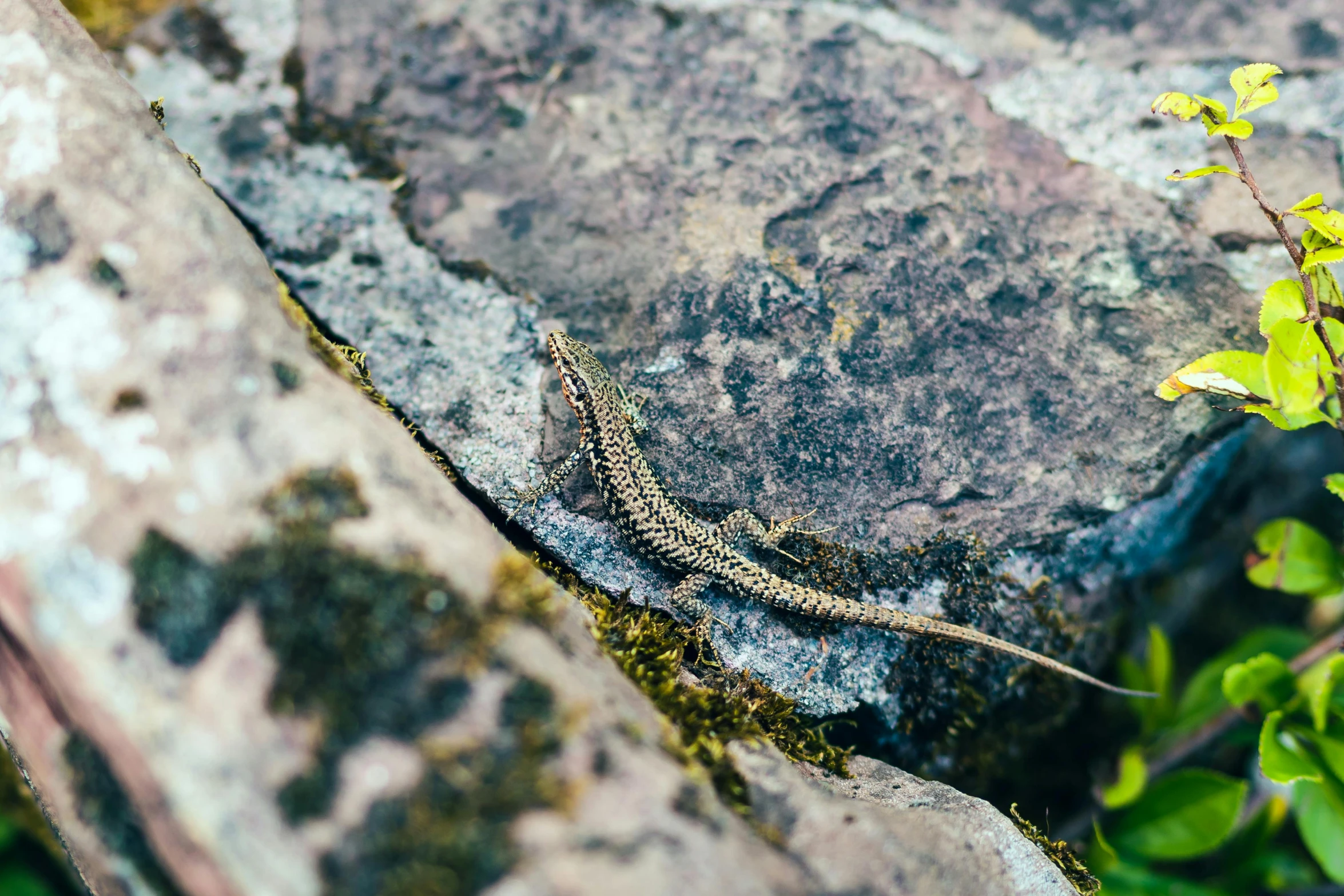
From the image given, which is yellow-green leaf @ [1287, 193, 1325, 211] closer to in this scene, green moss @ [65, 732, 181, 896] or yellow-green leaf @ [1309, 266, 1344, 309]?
yellow-green leaf @ [1309, 266, 1344, 309]

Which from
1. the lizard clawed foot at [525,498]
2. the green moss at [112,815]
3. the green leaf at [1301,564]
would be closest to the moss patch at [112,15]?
the lizard clawed foot at [525,498]

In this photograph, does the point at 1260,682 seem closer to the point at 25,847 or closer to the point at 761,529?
the point at 761,529

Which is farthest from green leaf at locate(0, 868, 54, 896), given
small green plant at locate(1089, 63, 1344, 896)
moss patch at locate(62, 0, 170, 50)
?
small green plant at locate(1089, 63, 1344, 896)

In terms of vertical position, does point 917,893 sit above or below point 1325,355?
below

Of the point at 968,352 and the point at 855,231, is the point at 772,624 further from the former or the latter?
the point at 855,231

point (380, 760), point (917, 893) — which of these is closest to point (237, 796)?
point (380, 760)

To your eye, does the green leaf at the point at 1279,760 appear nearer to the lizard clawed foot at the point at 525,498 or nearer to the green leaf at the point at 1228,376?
the green leaf at the point at 1228,376

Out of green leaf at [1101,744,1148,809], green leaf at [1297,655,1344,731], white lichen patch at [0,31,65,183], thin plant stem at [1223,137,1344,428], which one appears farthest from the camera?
green leaf at [1101,744,1148,809]
